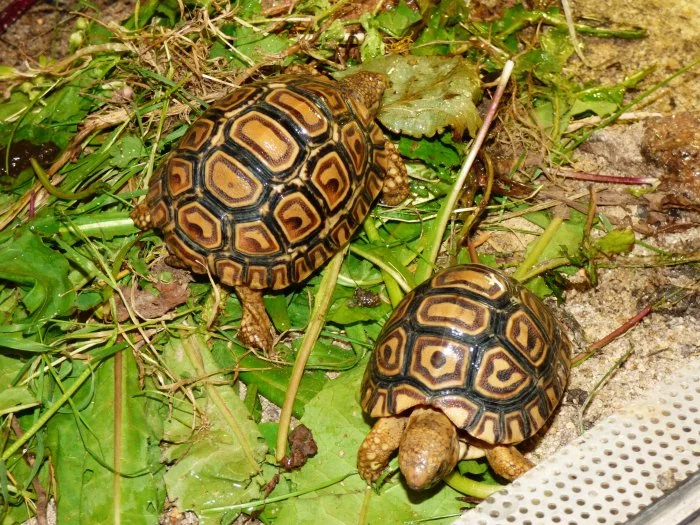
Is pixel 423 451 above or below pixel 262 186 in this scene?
below

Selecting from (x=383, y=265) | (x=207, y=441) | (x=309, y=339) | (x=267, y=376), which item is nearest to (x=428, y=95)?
(x=383, y=265)

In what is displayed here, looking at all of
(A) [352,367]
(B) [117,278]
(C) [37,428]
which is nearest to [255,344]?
(A) [352,367]

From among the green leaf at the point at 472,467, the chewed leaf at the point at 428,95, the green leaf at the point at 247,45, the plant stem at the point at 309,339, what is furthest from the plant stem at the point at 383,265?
the green leaf at the point at 247,45

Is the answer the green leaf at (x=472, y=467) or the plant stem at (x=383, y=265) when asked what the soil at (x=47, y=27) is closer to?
the plant stem at (x=383, y=265)

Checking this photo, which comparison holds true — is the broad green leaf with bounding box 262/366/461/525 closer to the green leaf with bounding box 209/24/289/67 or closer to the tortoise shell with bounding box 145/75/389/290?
the tortoise shell with bounding box 145/75/389/290

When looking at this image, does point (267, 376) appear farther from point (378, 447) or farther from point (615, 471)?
point (615, 471)

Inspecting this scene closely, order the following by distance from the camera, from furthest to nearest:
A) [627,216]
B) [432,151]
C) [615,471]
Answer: [627,216], [432,151], [615,471]

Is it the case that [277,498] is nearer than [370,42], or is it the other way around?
[277,498]
